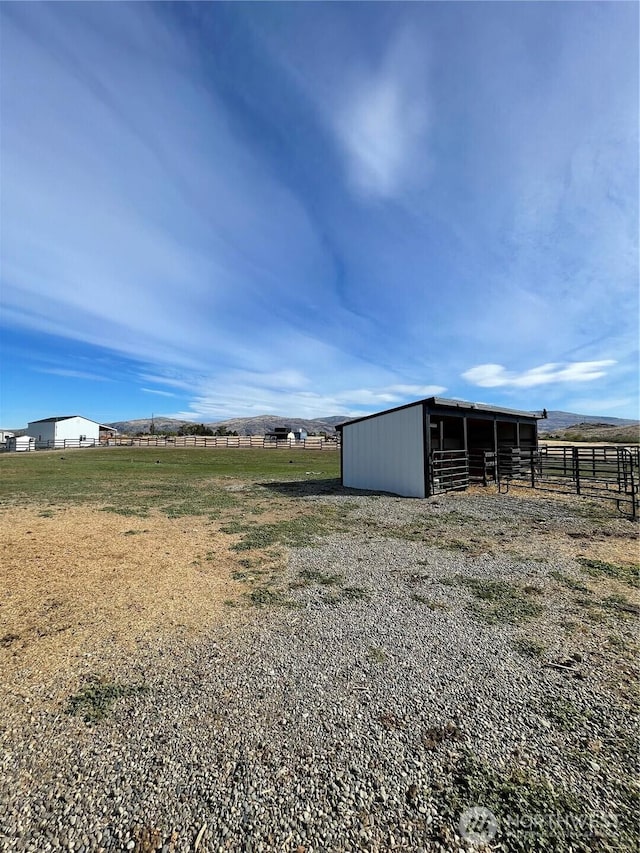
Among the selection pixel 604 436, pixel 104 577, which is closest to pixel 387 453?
pixel 104 577

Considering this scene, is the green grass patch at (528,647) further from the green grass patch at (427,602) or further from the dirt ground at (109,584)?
the dirt ground at (109,584)

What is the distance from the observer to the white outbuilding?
49.9 meters

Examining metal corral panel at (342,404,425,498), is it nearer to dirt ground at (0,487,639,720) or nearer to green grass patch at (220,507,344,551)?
dirt ground at (0,487,639,720)

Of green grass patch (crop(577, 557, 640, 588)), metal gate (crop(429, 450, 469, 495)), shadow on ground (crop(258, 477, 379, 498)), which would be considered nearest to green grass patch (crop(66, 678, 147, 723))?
green grass patch (crop(577, 557, 640, 588))

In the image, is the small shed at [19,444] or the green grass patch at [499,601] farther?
the small shed at [19,444]

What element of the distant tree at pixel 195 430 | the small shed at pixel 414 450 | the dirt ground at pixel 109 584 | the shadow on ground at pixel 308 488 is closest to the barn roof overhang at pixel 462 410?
the small shed at pixel 414 450

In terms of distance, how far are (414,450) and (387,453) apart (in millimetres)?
1366

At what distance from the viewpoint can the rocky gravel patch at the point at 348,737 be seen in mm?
1941

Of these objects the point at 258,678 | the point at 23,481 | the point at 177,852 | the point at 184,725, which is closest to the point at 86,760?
the point at 184,725

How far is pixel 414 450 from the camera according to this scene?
13.0m

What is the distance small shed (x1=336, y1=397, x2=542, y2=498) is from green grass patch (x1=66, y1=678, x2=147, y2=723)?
10837 mm

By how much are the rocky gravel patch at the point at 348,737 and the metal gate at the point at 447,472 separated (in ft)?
27.3

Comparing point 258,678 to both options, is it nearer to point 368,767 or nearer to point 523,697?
point 368,767

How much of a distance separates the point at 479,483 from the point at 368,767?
14.3 meters
